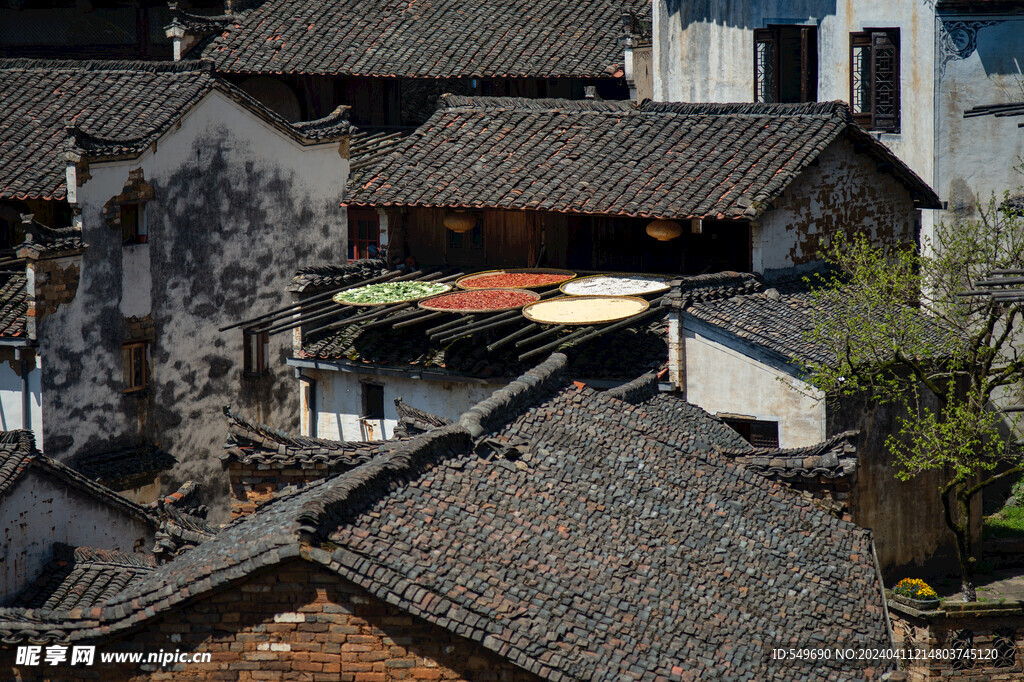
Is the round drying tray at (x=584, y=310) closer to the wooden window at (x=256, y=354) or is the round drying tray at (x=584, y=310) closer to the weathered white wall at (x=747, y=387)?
the weathered white wall at (x=747, y=387)

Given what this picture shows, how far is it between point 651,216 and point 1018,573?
28.1ft

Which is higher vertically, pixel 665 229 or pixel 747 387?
pixel 665 229

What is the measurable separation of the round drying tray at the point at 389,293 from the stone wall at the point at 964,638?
10.1 m

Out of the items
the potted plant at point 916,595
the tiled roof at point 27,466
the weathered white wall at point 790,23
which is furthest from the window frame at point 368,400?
the weathered white wall at point 790,23

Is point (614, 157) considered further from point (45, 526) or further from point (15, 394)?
point (45, 526)

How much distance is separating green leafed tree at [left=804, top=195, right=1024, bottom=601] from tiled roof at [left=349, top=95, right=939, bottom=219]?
2.93 m

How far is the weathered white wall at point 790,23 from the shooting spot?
2972cm

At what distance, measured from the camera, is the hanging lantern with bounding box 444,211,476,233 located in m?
29.0

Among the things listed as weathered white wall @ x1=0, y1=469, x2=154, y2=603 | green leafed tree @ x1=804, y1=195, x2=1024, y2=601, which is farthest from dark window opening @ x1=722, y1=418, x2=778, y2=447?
weathered white wall @ x1=0, y1=469, x2=154, y2=603

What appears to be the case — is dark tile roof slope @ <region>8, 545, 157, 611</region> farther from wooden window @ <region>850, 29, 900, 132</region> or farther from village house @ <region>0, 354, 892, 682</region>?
wooden window @ <region>850, 29, 900, 132</region>

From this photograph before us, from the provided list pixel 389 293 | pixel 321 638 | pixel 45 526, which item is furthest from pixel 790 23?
pixel 321 638

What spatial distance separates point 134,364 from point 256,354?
322cm

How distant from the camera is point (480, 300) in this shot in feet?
87.0

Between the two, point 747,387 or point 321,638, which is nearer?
point 321,638
